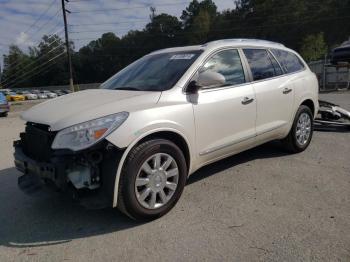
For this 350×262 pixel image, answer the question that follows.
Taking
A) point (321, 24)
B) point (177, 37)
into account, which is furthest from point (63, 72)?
point (321, 24)

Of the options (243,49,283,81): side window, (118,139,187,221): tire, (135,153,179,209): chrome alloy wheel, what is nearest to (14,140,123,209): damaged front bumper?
(118,139,187,221): tire

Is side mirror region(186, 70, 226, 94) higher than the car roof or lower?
lower

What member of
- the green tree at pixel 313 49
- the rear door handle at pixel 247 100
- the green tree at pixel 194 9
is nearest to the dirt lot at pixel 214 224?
the rear door handle at pixel 247 100

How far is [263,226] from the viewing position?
340 centimetres

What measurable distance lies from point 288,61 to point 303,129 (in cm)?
109

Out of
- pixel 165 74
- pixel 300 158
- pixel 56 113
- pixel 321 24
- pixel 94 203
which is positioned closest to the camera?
pixel 94 203

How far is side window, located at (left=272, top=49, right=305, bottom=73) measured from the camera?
5.49 meters

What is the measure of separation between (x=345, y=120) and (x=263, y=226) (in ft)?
17.6

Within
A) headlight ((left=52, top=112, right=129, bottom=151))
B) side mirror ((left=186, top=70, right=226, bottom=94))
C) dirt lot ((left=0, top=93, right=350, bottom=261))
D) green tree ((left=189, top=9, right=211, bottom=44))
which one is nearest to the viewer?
dirt lot ((left=0, top=93, right=350, bottom=261))

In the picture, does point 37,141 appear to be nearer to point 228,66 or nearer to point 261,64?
point 228,66

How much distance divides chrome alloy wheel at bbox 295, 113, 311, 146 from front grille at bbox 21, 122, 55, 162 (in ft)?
12.3

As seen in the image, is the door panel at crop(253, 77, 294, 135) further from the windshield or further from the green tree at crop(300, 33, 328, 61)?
the green tree at crop(300, 33, 328, 61)

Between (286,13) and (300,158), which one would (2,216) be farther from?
(286,13)

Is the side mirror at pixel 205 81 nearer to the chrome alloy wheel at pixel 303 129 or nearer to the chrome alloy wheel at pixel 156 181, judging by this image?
the chrome alloy wheel at pixel 156 181
